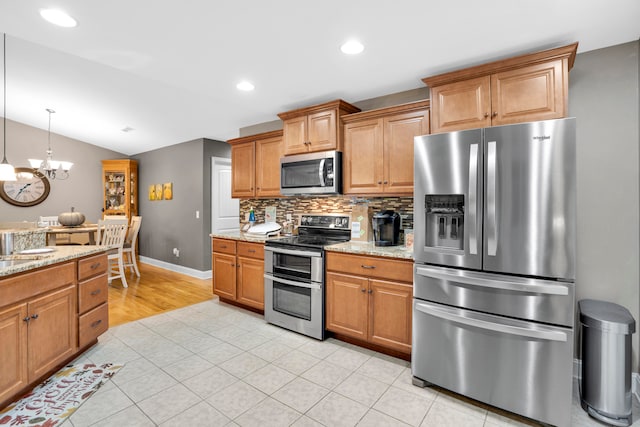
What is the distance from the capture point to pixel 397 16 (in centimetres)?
193

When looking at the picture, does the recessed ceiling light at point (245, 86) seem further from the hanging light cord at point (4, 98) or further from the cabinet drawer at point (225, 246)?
the hanging light cord at point (4, 98)

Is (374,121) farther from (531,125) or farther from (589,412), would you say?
(589,412)

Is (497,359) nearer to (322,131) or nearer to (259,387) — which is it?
(259,387)

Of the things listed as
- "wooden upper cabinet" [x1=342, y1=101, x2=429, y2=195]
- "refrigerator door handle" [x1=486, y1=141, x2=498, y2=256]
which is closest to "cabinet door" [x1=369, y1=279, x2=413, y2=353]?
"refrigerator door handle" [x1=486, y1=141, x2=498, y2=256]

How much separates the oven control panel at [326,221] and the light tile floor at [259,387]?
1.21 meters

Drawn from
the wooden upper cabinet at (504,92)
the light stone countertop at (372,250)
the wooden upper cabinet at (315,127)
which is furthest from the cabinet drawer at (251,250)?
the wooden upper cabinet at (504,92)

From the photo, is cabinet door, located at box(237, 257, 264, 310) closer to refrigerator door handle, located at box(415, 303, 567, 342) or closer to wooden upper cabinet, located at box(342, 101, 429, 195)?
wooden upper cabinet, located at box(342, 101, 429, 195)

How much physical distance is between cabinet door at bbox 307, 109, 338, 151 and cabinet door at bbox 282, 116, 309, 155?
0.07 meters

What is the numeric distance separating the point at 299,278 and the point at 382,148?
4.92 ft

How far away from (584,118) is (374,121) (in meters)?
1.60

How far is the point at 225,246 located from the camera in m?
3.87

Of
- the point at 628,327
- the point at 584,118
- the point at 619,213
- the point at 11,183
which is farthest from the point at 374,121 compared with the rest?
the point at 11,183

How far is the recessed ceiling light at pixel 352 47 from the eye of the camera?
226 cm

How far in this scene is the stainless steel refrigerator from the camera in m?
1.76
